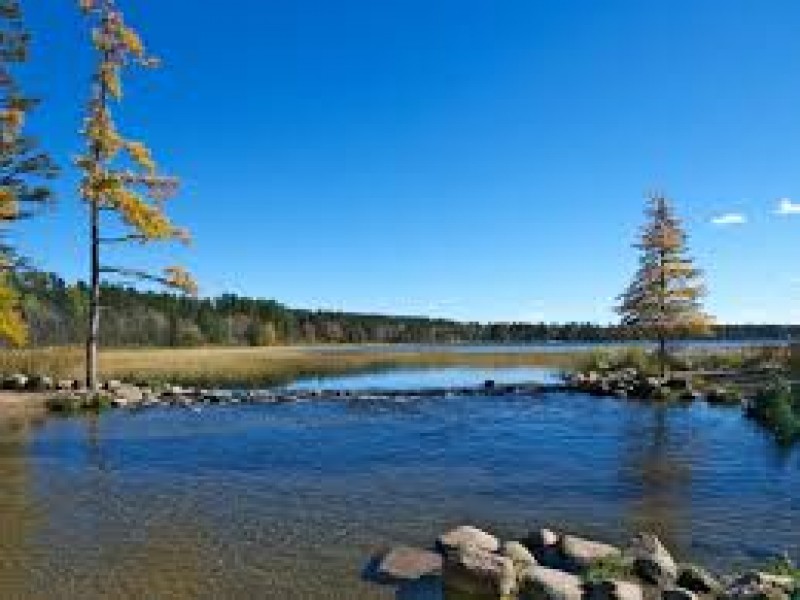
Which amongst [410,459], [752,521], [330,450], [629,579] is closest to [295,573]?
[629,579]

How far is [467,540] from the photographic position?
41.2 feet

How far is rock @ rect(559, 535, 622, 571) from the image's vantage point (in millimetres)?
11789

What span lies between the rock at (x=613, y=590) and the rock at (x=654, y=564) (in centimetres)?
65

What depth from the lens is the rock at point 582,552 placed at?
11.8 meters

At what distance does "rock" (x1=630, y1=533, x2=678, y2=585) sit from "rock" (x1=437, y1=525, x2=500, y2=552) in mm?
1730

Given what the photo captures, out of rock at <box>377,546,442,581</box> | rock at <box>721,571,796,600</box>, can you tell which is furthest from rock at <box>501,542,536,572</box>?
rock at <box>721,571,796,600</box>

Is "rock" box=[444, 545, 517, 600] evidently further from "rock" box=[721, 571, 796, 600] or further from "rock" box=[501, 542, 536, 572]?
"rock" box=[721, 571, 796, 600]

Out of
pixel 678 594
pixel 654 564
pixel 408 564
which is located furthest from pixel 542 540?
pixel 678 594

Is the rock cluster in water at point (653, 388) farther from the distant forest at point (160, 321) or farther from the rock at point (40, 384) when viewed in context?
the distant forest at point (160, 321)

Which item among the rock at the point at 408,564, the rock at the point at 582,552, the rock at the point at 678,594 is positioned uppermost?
the rock at the point at 582,552

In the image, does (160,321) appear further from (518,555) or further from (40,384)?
(518,555)

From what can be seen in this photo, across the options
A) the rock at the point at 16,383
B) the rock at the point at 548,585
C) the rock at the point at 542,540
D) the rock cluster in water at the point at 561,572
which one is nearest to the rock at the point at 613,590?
the rock cluster in water at the point at 561,572

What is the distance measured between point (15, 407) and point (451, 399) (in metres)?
15.6

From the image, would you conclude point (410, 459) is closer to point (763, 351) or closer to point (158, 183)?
point (158, 183)
